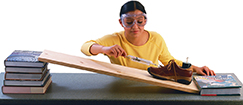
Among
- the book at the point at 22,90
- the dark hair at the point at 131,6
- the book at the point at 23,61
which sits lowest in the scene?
the book at the point at 22,90

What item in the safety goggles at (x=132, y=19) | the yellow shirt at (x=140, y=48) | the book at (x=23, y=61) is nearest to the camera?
the book at (x=23, y=61)

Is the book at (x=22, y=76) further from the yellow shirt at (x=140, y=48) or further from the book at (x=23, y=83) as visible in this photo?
the yellow shirt at (x=140, y=48)

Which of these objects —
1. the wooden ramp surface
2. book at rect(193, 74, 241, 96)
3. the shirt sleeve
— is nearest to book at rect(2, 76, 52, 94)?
the wooden ramp surface

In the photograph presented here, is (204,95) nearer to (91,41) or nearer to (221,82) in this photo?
(221,82)

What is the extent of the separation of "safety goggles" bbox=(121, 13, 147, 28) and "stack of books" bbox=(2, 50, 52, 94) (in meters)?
1.02

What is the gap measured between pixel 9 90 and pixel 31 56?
0.39 m

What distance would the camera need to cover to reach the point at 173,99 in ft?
9.04

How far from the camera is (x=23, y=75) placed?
9.21 feet

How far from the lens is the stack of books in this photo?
2.77 metres

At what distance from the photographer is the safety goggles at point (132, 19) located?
3.22m

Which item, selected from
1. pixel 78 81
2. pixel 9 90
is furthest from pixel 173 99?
pixel 9 90

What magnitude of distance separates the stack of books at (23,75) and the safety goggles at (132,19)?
102 centimetres

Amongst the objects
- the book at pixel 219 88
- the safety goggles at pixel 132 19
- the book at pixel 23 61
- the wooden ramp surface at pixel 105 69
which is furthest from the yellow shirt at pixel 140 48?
the book at pixel 23 61

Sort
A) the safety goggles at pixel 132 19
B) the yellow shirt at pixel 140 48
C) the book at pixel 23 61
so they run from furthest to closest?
the yellow shirt at pixel 140 48 → the safety goggles at pixel 132 19 → the book at pixel 23 61
